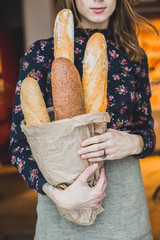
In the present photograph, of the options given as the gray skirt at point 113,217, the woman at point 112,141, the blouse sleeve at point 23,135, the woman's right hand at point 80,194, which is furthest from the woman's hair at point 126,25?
the woman's right hand at point 80,194

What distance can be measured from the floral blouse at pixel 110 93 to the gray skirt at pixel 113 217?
0.10 m

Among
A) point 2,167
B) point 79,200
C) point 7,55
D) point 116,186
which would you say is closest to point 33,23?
point 7,55

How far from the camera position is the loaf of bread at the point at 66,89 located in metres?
0.65

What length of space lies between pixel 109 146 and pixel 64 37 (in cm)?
31

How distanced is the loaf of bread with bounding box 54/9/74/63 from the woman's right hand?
0.96 ft

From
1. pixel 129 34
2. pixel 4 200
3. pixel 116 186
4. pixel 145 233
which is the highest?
pixel 129 34

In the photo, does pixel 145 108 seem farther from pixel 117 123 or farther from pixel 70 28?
pixel 70 28

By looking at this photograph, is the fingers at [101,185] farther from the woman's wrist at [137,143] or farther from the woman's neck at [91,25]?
the woman's neck at [91,25]

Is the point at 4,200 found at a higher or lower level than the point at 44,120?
lower

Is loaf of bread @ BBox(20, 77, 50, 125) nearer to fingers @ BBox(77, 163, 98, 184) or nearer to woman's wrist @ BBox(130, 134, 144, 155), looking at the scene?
fingers @ BBox(77, 163, 98, 184)

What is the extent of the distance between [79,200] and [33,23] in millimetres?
2126

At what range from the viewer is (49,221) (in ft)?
2.89

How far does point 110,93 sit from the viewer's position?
0.91 m

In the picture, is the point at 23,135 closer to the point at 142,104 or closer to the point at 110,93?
the point at 110,93
